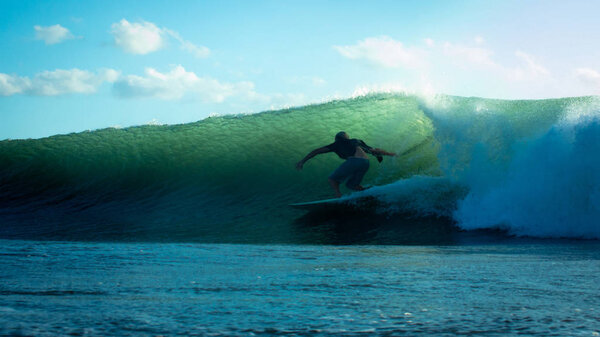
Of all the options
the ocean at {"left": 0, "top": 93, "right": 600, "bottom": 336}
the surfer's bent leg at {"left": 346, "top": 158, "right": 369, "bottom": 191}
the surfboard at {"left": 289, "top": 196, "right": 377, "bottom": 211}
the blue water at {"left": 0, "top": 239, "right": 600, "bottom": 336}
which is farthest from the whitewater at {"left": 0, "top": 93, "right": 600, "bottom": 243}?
the blue water at {"left": 0, "top": 239, "right": 600, "bottom": 336}

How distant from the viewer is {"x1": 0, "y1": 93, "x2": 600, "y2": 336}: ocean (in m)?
2.08

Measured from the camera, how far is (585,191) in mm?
7340

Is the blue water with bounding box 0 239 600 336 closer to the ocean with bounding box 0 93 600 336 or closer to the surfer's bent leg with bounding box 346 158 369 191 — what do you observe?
the ocean with bounding box 0 93 600 336

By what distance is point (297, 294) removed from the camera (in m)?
2.54

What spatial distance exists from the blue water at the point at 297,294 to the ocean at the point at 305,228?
0.05 feet

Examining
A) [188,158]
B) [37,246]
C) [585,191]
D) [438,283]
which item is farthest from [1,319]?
[188,158]

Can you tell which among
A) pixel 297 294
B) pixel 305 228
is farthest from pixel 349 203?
pixel 297 294

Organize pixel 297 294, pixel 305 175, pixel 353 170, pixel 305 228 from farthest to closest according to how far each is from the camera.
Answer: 1. pixel 305 175
2. pixel 353 170
3. pixel 305 228
4. pixel 297 294

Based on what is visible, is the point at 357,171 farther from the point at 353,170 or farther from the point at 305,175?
the point at 305,175

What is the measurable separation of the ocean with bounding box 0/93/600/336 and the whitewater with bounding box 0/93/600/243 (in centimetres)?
4

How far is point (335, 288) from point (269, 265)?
110cm

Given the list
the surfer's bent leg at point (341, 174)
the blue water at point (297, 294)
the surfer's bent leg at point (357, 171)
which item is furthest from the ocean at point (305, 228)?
the surfer's bent leg at point (341, 174)

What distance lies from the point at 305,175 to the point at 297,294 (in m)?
9.93

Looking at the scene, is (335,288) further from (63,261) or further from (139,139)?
(139,139)
